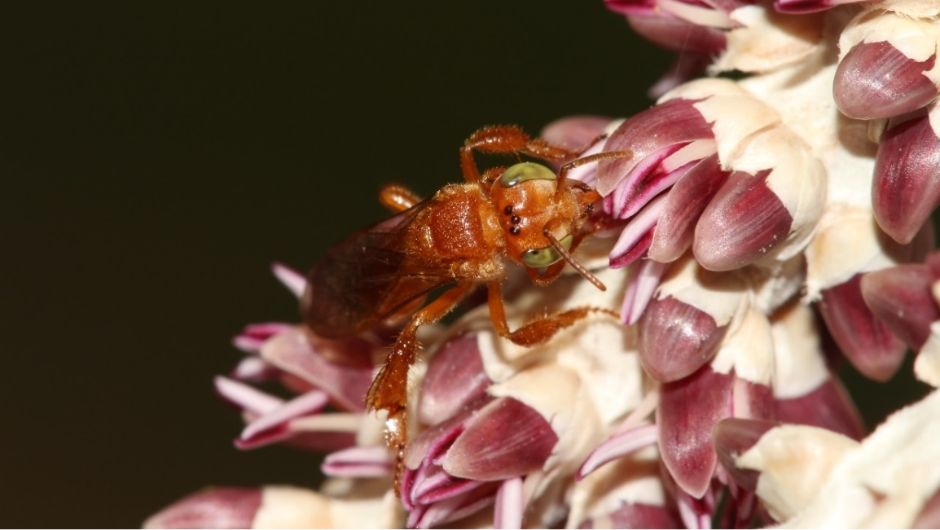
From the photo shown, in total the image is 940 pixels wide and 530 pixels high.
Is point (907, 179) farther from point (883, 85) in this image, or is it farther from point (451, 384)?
point (451, 384)

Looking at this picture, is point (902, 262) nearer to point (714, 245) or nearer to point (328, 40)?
point (714, 245)

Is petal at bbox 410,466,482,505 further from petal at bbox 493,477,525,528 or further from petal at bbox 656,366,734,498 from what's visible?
petal at bbox 656,366,734,498

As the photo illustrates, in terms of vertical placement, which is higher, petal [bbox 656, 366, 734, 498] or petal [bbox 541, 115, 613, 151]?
petal [bbox 541, 115, 613, 151]

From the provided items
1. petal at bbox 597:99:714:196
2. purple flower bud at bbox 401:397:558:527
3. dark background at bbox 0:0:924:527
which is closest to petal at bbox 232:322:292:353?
purple flower bud at bbox 401:397:558:527

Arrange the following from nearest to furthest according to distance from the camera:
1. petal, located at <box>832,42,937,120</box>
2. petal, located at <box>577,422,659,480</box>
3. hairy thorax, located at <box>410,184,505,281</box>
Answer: petal, located at <box>832,42,937,120</box> < petal, located at <box>577,422,659,480</box> < hairy thorax, located at <box>410,184,505,281</box>

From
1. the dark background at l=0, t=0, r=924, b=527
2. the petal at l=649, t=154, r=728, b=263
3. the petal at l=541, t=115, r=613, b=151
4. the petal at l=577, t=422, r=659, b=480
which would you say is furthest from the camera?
the dark background at l=0, t=0, r=924, b=527

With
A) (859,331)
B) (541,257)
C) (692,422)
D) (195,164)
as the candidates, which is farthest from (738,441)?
(195,164)

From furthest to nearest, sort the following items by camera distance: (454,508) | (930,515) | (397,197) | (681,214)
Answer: (397,197), (454,508), (681,214), (930,515)

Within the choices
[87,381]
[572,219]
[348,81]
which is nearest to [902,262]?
[572,219]
